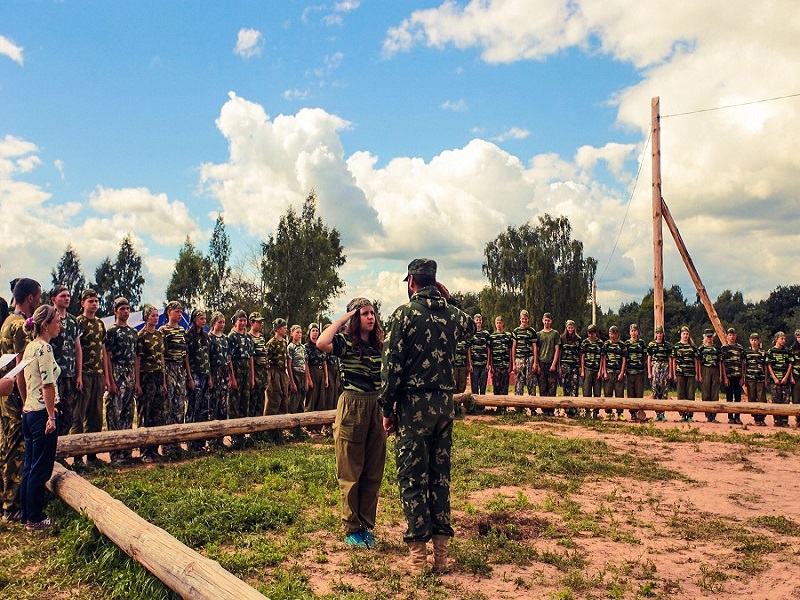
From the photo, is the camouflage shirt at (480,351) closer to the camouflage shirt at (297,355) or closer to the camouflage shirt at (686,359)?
the camouflage shirt at (686,359)

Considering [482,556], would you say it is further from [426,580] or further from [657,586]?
[657,586]

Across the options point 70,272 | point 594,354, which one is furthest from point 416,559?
point 70,272

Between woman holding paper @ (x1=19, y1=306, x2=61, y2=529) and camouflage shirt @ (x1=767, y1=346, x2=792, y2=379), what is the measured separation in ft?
43.9

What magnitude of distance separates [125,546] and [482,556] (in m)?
2.60

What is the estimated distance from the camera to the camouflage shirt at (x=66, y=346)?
7.16 metres

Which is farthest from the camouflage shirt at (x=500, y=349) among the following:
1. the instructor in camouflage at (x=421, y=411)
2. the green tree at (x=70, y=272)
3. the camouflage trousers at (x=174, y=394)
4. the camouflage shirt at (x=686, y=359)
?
the green tree at (x=70, y=272)

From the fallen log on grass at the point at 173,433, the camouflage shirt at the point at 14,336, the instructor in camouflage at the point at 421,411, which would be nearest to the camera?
the instructor in camouflage at the point at 421,411

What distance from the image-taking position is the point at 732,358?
13359 millimetres

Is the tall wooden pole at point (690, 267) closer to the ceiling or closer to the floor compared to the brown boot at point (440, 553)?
closer to the ceiling

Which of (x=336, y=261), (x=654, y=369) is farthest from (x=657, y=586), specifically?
(x=336, y=261)

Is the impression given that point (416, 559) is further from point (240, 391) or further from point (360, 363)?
point (240, 391)

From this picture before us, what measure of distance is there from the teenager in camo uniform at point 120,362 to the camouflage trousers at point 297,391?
3.28 m

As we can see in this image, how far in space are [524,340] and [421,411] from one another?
32.1 feet

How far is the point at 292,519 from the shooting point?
5684 millimetres
